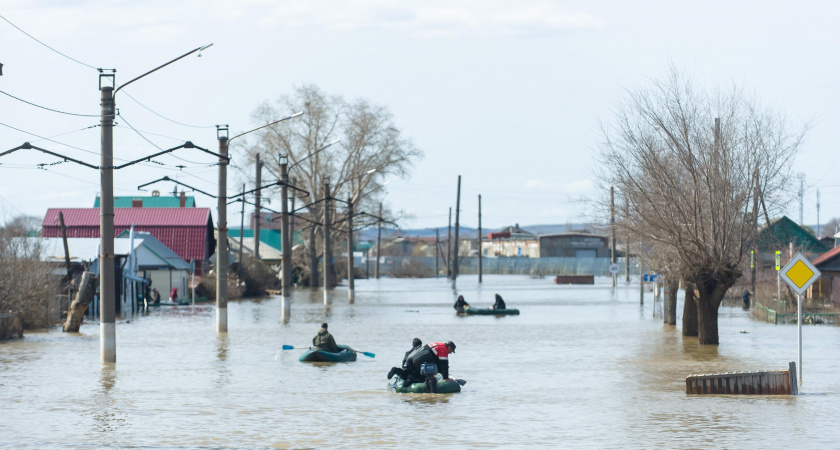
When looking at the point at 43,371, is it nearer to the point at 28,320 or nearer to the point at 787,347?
the point at 28,320

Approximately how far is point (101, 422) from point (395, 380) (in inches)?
250

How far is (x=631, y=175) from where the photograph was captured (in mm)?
32781

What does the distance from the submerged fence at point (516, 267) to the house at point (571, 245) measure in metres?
16.9

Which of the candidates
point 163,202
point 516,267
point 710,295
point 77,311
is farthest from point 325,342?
point 516,267

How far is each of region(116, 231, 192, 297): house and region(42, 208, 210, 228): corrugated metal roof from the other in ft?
37.4

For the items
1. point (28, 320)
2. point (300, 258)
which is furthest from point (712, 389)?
Answer: point (300, 258)

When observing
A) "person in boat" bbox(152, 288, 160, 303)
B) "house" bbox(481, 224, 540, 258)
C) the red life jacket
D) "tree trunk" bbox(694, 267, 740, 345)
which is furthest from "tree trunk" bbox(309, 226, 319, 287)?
"house" bbox(481, 224, 540, 258)

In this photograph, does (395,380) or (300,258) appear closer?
(395,380)

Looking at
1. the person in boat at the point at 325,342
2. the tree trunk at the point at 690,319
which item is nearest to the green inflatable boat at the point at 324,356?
the person in boat at the point at 325,342

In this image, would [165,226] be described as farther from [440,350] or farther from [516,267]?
[516,267]

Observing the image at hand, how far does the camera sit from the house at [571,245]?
171125mm

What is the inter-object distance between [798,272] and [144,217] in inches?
2866

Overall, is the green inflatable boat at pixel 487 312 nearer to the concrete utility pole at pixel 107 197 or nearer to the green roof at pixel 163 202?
the concrete utility pole at pixel 107 197

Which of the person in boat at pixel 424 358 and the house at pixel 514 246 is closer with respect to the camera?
the person in boat at pixel 424 358
